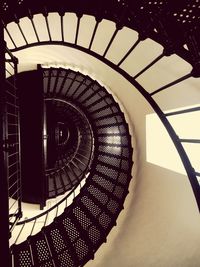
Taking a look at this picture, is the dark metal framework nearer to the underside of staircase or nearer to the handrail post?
the handrail post

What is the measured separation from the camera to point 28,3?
2.63m

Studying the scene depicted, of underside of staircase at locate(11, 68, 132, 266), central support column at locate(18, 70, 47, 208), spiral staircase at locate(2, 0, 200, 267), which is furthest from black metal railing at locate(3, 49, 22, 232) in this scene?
underside of staircase at locate(11, 68, 132, 266)

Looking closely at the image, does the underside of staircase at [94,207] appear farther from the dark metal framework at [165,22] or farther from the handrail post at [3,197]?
the handrail post at [3,197]

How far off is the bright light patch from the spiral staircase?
0.10m

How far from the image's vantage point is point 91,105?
7207 mm

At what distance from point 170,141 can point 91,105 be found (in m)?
3.90

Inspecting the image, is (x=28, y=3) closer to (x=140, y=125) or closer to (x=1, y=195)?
(x=1, y=195)

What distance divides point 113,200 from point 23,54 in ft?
10.4

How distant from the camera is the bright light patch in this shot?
286 cm

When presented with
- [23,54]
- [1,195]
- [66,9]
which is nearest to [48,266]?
[1,195]

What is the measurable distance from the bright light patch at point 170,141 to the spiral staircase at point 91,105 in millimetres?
96

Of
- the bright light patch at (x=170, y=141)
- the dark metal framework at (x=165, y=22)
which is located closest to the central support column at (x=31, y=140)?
the bright light patch at (x=170, y=141)

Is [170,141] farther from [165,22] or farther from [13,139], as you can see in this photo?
[13,139]

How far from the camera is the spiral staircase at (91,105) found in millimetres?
1935
